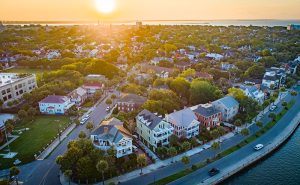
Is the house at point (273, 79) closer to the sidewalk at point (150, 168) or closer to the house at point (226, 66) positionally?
the house at point (226, 66)

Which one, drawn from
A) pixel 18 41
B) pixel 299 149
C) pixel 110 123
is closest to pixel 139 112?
pixel 110 123

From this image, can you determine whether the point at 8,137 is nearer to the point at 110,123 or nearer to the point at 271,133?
the point at 110,123

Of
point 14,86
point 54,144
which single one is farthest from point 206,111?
point 14,86

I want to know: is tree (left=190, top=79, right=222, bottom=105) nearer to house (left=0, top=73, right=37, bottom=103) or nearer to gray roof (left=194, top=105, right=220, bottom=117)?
gray roof (left=194, top=105, right=220, bottom=117)

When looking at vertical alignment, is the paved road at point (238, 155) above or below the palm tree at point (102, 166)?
below

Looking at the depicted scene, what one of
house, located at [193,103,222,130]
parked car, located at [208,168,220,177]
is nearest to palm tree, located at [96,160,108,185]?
parked car, located at [208,168,220,177]

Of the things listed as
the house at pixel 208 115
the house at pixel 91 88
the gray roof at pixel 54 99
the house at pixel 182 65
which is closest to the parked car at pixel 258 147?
the house at pixel 208 115

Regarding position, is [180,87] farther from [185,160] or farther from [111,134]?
[185,160]
